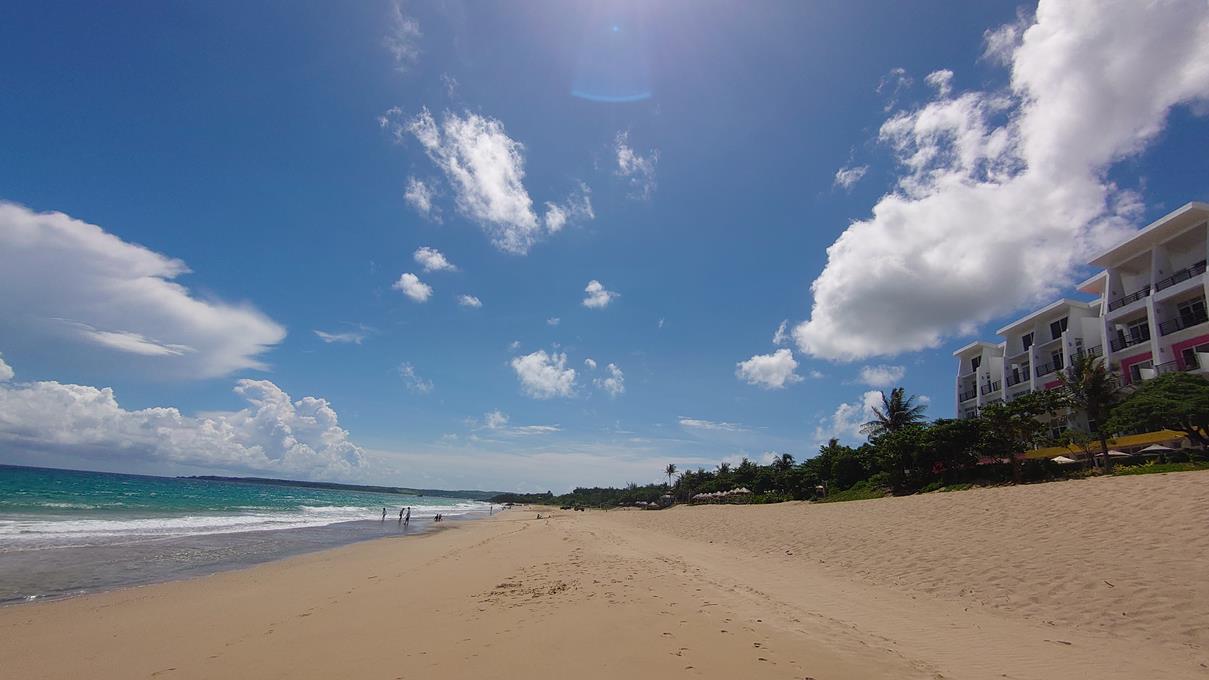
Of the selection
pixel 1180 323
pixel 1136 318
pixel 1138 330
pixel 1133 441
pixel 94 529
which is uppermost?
pixel 1136 318

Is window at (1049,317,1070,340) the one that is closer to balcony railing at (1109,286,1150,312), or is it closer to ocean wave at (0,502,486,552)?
balcony railing at (1109,286,1150,312)

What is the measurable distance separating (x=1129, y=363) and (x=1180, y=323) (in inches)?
162

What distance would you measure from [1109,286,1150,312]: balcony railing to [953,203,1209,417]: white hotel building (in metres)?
0.07

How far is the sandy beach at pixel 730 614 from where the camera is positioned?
616 cm

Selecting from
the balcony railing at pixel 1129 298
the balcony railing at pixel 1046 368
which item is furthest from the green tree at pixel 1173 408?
the balcony railing at pixel 1046 368

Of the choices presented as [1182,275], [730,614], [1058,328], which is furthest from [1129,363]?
[730,614]

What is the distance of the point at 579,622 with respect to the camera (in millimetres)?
7840

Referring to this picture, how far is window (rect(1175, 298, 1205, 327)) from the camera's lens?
2957cm

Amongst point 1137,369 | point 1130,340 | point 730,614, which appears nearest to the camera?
point 730,614

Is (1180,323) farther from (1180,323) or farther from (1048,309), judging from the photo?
(1048,309)

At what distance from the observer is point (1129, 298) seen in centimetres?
3428

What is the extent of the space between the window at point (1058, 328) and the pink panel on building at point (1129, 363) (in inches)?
357

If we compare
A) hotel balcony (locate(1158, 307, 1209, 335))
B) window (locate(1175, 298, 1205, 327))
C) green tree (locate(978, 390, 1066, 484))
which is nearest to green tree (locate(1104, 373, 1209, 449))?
green tree (locate(978, 390, 1066, 484))

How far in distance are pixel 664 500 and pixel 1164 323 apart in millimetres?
63716
